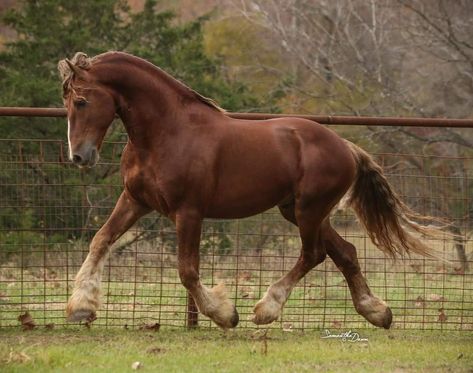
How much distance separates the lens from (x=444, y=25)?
1662cm

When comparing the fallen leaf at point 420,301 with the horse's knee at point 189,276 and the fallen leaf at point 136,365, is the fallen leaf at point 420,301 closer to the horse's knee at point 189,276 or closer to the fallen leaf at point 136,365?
the horse's knee at point 189,276

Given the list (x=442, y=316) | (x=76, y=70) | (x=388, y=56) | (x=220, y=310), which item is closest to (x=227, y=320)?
(x=220, y=310)

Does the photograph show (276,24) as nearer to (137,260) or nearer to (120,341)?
(137,260)

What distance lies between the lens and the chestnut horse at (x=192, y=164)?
646 centimetres

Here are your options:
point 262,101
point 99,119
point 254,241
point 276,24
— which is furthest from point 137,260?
point 276,24

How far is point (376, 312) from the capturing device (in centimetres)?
744

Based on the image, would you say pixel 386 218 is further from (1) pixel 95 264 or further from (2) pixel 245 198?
(1) pixel 95 264

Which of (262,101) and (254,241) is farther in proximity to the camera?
(262,101)

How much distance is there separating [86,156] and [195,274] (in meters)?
1.14

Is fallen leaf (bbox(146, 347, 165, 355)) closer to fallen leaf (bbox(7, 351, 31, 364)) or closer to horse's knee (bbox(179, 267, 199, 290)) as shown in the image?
horse's knee (bbox(179, 267, 199, 290))

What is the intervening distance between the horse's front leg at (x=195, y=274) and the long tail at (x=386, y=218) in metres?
1.68

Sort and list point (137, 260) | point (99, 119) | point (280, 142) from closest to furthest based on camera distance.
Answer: point (99, 119), point (280, 142), point (137, 260)

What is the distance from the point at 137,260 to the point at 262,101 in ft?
31.8

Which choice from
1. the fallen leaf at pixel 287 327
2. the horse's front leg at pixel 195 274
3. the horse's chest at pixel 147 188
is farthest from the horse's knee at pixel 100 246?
the fallen leaf at pixel 287 327
